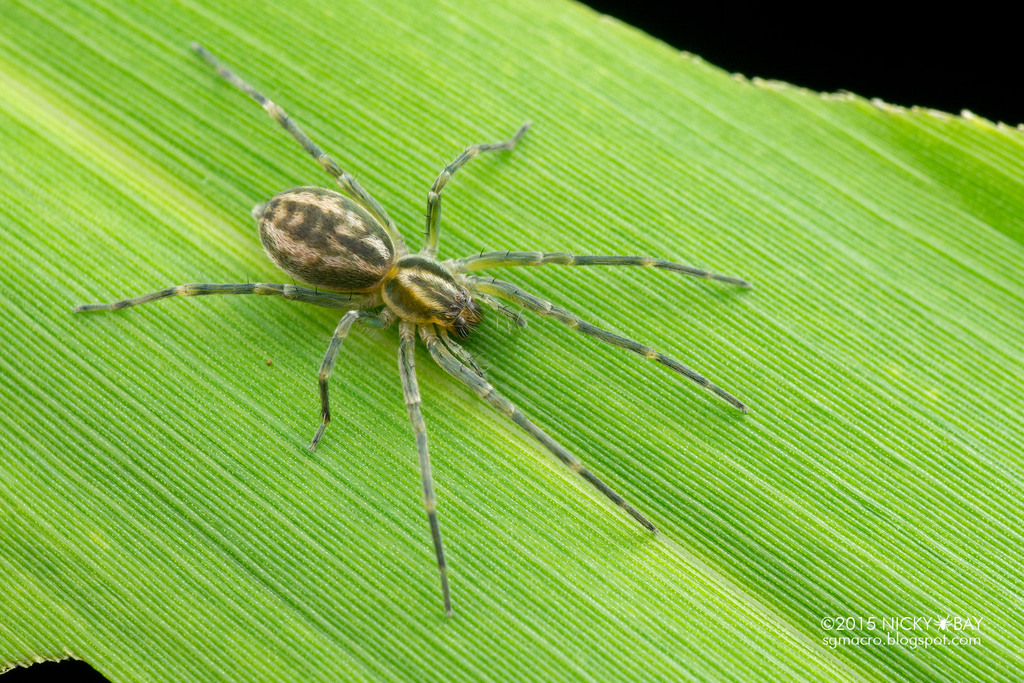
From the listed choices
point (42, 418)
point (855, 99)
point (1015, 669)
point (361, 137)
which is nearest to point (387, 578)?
point (42, 418)

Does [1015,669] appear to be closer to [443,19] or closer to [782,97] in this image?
[782,97]

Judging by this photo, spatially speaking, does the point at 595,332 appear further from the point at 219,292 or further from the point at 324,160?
the point at 219,292

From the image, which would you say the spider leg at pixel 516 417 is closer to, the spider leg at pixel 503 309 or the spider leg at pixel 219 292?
the spider leg at pixel 503 309

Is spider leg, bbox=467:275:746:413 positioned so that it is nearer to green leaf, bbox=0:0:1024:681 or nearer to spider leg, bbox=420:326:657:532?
green leaf, bbox=0:0:1024:681

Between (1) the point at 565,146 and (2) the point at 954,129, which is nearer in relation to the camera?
(2) the point at 954,129

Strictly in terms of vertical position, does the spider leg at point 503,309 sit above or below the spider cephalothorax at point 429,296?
above

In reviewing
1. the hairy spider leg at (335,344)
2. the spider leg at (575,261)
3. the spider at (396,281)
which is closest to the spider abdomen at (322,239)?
the spider at (396,281)
